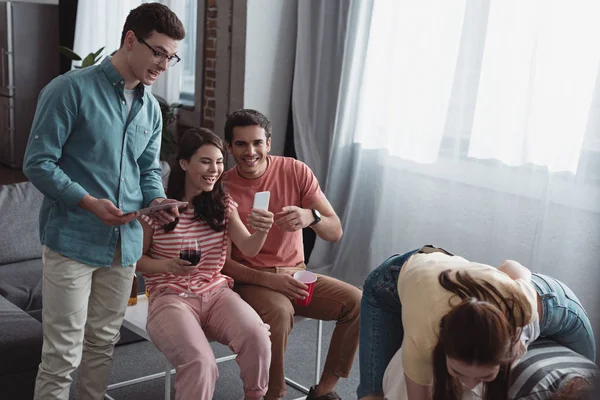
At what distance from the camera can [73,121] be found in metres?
2.06

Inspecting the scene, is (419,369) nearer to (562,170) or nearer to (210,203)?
(210,203)

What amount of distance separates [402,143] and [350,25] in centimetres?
74

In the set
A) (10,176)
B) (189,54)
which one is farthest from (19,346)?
(10,176)

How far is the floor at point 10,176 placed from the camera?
6484mm

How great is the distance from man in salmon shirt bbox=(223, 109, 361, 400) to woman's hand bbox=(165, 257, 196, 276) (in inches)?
11.5

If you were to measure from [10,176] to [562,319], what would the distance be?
579cm

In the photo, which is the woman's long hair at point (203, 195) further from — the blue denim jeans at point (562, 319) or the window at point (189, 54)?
the window at point (189, 54)

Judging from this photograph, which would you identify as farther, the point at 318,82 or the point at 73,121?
the point at 318,82

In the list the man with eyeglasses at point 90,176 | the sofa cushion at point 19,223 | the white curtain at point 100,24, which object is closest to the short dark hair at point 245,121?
the man with eyeglasses at point 90,176

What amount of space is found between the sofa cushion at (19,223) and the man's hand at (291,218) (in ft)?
4.32

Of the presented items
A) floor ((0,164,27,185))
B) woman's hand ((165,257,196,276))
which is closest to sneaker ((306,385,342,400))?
woman's hand ((165,257,196,276))

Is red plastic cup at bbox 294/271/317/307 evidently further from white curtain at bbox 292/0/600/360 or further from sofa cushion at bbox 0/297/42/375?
white curtain at bbox 292/0/600/360

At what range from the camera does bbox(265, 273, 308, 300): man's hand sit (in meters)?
2.57

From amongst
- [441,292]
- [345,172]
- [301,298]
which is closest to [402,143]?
[345,172]
